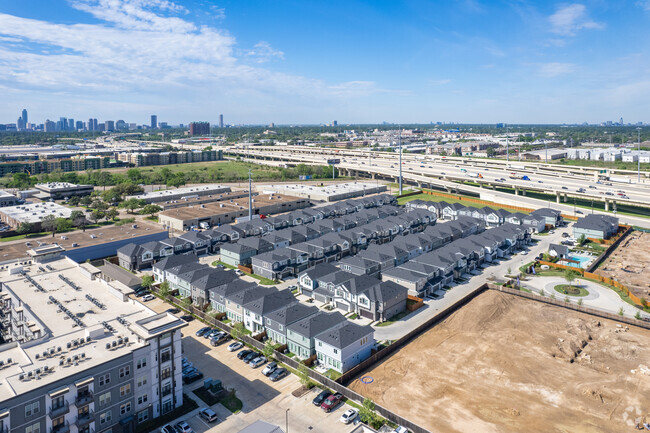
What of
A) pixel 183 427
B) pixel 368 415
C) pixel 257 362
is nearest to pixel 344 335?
pixel 257 362

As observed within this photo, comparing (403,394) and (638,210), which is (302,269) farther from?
(638,210)

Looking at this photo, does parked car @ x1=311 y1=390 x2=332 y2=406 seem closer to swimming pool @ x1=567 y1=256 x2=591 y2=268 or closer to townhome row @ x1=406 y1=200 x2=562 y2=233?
swimming pool @ x1=567 y1=256 x2=591 y2=268

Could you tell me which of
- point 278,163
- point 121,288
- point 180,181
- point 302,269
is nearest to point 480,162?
Answer: point 278,163

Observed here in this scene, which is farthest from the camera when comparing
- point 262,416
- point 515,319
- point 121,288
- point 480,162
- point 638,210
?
point 480,162

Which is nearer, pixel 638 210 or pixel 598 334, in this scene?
pixel 598 334

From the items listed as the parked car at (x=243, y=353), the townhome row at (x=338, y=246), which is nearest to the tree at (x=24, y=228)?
the townhome row at (x=338, y=246)

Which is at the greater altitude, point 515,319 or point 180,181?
point 180,181
